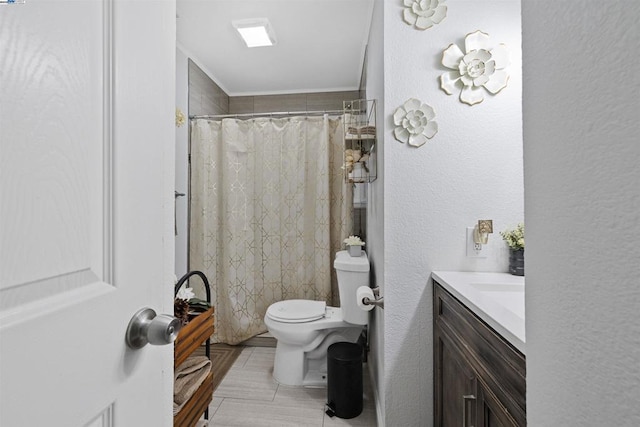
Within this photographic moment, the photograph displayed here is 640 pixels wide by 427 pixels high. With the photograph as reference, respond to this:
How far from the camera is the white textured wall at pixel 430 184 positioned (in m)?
1.36

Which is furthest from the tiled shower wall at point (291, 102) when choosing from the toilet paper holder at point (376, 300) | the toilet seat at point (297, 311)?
the toilet paper holder at point (376, 300)

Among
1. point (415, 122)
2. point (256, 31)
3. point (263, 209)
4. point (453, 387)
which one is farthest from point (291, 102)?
point (453, 387)

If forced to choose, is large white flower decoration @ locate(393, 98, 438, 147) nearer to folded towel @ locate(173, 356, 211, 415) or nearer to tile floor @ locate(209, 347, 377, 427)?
folded towel @ locate(173, 356, 211, 415)

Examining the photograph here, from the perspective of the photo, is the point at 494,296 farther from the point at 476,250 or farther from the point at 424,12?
the point at 424,12

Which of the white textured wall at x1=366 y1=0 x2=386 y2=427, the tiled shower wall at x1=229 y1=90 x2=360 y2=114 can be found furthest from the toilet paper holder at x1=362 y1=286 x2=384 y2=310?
the tiled shower wall at x1=229 y1=90 x2=360 y2=114

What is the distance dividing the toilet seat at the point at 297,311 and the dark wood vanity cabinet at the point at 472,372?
885 millimetres

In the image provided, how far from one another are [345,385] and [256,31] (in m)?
2.28

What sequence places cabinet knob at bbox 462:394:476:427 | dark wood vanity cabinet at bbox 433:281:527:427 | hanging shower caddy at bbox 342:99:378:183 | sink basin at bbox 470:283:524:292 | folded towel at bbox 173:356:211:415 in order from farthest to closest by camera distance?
hanging shower caddy at bbox 342:99:378:183, sink basin at bbox 470:283:524:292, folded towel at bbox 173:356:211:415, cabinet knob at bbox 462:394:476:427, dark wood vanity cabinet at bbox 433:281:527:427

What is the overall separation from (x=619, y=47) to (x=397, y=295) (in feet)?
3.96

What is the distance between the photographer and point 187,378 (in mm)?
1144

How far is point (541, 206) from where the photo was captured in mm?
437

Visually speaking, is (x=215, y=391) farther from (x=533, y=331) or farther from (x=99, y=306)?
(x=533, y=331)

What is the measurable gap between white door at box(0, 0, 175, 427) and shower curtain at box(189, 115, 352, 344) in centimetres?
215

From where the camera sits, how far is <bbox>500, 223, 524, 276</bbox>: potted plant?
129 centimetres
